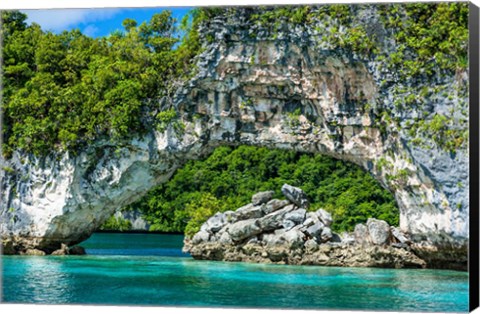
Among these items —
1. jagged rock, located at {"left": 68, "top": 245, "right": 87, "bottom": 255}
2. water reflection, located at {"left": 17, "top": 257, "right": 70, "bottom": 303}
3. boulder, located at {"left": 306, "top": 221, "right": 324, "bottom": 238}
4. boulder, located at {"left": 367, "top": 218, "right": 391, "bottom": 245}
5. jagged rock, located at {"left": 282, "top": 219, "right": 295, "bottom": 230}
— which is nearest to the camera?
water reflection, located at {"left": 17, "top": 257, "right": 70, "bottom": 303}

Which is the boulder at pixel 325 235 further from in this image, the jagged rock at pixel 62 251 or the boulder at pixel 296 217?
the jagged rock at pixel 62 251

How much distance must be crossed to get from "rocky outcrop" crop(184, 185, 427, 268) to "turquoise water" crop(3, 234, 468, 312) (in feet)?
2.18

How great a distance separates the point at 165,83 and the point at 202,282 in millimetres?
3556

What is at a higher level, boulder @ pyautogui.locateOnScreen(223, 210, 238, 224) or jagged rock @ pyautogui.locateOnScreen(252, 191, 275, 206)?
jagged rock @ pyautogui.locateOnScreen(252, 191, 275, 206)

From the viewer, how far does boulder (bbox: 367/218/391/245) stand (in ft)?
47.6

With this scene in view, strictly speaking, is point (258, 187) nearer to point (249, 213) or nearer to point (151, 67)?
point (249, 213)

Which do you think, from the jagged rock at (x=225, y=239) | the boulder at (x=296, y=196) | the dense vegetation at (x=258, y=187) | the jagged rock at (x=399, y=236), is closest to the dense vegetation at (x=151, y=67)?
the jagged rock at (x=399, y=236)

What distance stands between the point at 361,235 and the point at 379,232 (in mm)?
561

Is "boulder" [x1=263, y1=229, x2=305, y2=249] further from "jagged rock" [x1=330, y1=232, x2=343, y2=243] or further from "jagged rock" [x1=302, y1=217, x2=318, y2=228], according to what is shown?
"jagged rock" [x1=330, y1=232, x2=343, y2=243]

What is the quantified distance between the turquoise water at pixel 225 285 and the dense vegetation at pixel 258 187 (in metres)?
5.48

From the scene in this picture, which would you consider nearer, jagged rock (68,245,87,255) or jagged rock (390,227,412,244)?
jagged rock (390,227,412,244)

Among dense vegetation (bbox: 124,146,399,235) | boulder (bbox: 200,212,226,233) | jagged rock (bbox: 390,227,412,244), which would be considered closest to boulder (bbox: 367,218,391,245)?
jagged rock (bbox: 390,227,412,244)

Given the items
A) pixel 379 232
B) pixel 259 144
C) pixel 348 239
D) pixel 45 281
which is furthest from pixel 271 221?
pixel 45 281

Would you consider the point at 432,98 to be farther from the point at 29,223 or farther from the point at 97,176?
the point at 29,223
